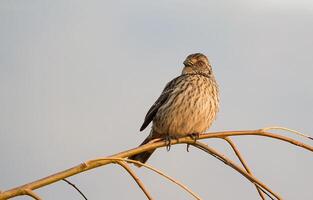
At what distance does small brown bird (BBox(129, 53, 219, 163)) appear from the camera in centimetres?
757

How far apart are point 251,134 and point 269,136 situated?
147 mm

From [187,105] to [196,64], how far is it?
1.05 metres

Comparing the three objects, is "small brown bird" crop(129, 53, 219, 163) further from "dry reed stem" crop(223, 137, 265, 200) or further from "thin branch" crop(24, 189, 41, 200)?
"thin branch" crop(24, 189, 41, 200)

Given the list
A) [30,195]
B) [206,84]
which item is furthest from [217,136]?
[206,84]

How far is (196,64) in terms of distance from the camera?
8.55 m

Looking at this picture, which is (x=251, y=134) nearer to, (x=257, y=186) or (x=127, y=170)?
(x=257, y=186)

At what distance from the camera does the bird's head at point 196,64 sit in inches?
335

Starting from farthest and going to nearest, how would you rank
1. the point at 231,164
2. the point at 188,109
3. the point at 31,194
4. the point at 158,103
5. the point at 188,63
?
1. the point at 188,63
2. the point at 158,103
3. the point at 188,109
4. the point at 231,164
5. the point at 31,194

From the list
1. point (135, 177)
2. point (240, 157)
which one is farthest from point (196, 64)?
point (135, 177)

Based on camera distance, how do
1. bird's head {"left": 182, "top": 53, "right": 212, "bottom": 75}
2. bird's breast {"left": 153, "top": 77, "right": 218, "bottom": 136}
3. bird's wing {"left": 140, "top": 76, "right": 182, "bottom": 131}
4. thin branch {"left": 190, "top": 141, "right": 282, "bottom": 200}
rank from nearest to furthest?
1. thin branch {"left": 190, "top": 141, "right": 282, "bottom": 200}
2. bird's breast {"left": 153, "top": 77, "right": 218, "bottom": 136}
3. bird's wing {"left": 140, "top": 76, "right": 182, "bottom": 131}
4. bird's head {"left": 182, "top": 53, "right": 212, "bottom": 75}

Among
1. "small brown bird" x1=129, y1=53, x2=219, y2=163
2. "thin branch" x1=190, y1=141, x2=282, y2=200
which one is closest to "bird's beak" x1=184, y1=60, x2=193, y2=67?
"small brown bird" x1=129, y1=53, x2=219, y2=163

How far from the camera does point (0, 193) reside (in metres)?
2.76

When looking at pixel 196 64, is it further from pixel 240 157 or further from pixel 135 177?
pixel 135 177

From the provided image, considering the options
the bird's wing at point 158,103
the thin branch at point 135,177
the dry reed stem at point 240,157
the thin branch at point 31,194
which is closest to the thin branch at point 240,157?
the dry reed stem at point 240,157
